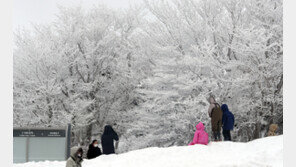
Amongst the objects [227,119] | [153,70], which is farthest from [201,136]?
[153,70]

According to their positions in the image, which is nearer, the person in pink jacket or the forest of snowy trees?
the person in pink jacket

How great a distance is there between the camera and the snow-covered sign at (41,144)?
12711 millimetres

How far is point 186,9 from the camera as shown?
1927 cm

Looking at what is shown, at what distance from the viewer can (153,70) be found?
1847 centimetres

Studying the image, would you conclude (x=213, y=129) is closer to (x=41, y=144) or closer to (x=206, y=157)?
(x=206, y=157)

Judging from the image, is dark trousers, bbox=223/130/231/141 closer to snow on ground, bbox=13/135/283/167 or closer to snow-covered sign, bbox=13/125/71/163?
snow on ground, bbox=13/135/283/167

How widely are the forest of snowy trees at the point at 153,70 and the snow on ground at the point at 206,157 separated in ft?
13.2

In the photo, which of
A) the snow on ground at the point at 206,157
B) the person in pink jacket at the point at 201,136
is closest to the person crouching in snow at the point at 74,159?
the snow on ground at the point at 206,157

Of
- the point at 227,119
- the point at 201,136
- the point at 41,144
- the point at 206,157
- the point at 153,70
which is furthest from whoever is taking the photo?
the point at 153,70

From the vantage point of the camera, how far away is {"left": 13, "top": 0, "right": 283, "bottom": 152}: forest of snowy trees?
16.0 metres

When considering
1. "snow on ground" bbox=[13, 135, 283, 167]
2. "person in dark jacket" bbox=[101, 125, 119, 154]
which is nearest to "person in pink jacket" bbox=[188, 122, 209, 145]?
"snow on ground" bbox=[13, 135, 283, 167]

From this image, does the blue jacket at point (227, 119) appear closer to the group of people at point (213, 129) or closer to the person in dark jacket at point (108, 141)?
the group of people at point (213, 129)

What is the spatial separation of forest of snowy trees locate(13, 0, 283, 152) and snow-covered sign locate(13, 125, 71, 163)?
5.27 metres

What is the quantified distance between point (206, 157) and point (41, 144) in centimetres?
586
